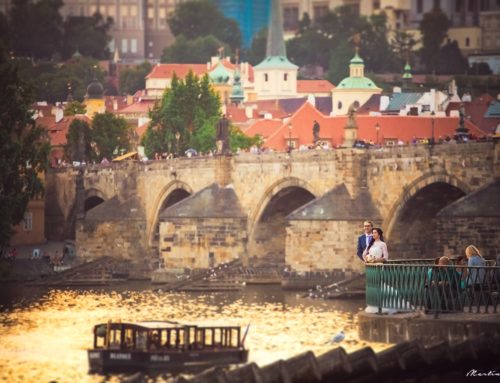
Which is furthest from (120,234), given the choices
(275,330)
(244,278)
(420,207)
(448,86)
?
(448,86)

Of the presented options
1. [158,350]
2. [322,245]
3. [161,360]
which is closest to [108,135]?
[322,245]

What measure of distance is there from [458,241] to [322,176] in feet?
50.8

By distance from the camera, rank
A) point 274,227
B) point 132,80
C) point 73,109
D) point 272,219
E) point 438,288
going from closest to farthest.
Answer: point 438,288 < point 274,227 < point 272,219 < point 73,109 < point 132,80

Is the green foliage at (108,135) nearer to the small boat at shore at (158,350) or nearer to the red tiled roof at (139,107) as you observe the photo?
the red tiled roof at (139,107)

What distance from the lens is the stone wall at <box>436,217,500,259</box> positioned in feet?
267

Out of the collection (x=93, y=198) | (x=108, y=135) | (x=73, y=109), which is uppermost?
(x=73, y=109)

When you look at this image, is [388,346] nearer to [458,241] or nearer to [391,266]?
[391,266]

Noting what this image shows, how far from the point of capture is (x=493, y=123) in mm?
138750

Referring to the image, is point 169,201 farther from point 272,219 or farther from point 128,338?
point 128,338

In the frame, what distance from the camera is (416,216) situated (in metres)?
92.1

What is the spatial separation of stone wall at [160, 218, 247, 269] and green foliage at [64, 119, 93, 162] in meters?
35.2

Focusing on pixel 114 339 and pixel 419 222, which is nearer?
pixel 114 339

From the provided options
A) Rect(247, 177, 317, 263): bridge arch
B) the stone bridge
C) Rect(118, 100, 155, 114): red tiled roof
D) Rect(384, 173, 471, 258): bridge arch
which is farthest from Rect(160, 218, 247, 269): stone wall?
Rect(118, 100, 155, 114): red tiled roof

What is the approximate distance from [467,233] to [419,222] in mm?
10167
